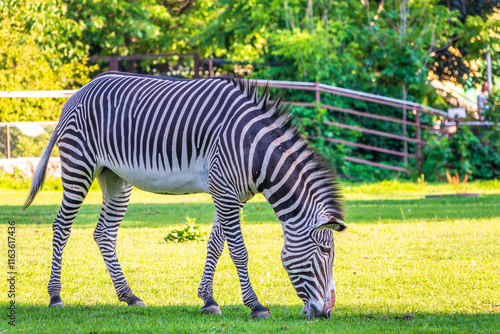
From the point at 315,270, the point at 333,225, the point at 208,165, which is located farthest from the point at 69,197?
the point at 333,225

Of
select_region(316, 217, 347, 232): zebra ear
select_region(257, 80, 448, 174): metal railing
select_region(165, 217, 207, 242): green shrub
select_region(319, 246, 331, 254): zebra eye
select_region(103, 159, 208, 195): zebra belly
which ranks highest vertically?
select_region(257, 80, 448, 174): metal railing

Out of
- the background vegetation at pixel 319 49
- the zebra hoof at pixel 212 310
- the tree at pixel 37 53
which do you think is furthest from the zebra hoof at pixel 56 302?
the tree at pixel 37 53

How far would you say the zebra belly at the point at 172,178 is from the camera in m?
5.59

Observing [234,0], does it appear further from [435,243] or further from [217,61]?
[435,243]

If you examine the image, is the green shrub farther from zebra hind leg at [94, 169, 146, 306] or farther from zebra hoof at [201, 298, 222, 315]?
zebra hoof at [201, 298, 222, 315]

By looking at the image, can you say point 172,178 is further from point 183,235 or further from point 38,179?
point 183,235

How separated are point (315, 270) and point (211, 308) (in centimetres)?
105

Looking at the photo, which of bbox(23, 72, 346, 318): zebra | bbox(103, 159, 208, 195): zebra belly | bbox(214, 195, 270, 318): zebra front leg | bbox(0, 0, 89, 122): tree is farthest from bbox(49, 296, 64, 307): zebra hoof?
bbox(0, 0, 89, 122): tree

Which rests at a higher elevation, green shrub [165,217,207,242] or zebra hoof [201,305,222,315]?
green shrub [165,217,207,242]

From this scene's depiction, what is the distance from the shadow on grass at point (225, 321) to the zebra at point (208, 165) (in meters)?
0.20

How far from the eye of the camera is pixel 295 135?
5.34 meters

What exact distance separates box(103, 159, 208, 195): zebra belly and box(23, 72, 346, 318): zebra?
10 millimetres

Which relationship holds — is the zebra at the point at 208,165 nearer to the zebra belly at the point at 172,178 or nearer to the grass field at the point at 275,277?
the zebra belly at the point at 172,178

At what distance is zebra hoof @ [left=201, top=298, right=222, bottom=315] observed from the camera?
5.45 meters
